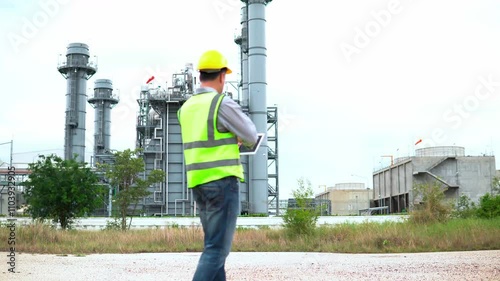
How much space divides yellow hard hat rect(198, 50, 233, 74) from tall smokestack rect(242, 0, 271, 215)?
39799mm

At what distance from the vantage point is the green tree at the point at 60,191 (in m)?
27.3

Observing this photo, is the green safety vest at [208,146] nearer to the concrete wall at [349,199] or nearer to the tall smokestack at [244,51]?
the tall smokestack at [244,51]

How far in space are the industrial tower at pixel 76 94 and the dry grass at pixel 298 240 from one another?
36.9 metres

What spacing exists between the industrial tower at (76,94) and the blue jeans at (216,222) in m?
50.7

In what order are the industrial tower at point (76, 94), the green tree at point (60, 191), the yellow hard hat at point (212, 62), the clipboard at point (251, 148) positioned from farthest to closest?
1. the industrial tower at point (76, 94)
2. the green tree at point (60, 191)
3. the yellow hard hat at point (212, 62)
4. the clipboard at point (251, 148)

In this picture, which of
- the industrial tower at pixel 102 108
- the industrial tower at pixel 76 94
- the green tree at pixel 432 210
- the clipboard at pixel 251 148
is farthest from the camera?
the industrial tower at pixel 102 108

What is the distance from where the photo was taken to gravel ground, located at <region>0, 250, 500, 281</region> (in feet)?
27.0

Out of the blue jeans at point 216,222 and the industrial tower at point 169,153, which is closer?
the blue jeans at point 216,222

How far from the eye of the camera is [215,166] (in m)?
Answer: 3.67

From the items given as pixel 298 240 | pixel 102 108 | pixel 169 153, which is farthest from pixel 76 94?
pixel 298 240

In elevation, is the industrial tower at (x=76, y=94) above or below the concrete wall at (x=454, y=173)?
above

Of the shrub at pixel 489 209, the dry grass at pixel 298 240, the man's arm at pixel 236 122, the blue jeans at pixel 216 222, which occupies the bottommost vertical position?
the dry grass at pixel 298 240

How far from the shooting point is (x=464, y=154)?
58969 millimetres

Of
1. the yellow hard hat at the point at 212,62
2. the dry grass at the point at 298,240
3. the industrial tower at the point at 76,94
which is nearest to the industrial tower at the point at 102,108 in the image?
the industrial tower at the point at 76,94
